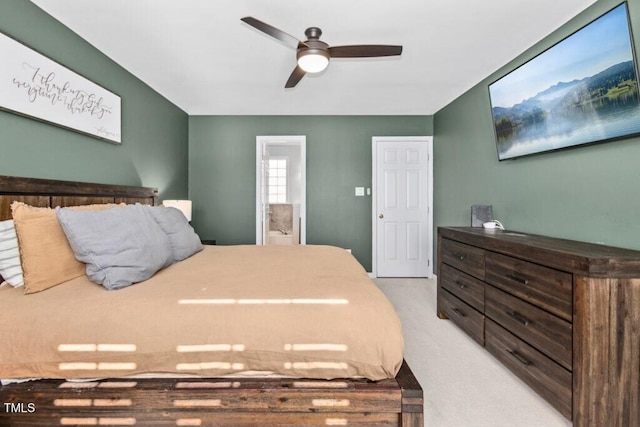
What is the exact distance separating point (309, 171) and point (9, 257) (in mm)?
3566

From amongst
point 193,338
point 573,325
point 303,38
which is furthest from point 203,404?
point 303,38

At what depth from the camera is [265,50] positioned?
2723mm

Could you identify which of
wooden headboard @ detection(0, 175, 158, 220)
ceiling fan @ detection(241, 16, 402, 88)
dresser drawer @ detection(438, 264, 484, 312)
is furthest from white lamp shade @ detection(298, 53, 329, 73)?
dresser drawer @ detection(438, 264, 484, 312)

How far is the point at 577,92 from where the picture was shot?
202cm

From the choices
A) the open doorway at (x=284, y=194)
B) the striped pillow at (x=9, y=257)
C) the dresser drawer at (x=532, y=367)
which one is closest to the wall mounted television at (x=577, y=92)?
the dresser drawer at (x=532, y=367)

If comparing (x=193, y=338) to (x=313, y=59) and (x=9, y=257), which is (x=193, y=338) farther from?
(x=313, y=59)

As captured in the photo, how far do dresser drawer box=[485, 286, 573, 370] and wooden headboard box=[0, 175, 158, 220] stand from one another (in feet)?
10.4

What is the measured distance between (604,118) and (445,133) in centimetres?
249

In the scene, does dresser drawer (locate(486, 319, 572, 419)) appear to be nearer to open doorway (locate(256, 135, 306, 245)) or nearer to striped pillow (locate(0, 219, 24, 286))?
striped pillow (locate(0, 219, 24, 286))

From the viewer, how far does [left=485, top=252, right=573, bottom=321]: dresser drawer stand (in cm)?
160

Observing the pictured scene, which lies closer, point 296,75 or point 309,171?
point 296,75

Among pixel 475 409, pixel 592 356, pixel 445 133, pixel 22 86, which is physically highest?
pixel 445 133

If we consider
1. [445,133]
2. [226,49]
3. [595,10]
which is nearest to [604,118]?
[595,10]

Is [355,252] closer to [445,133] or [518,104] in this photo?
[445,133]
